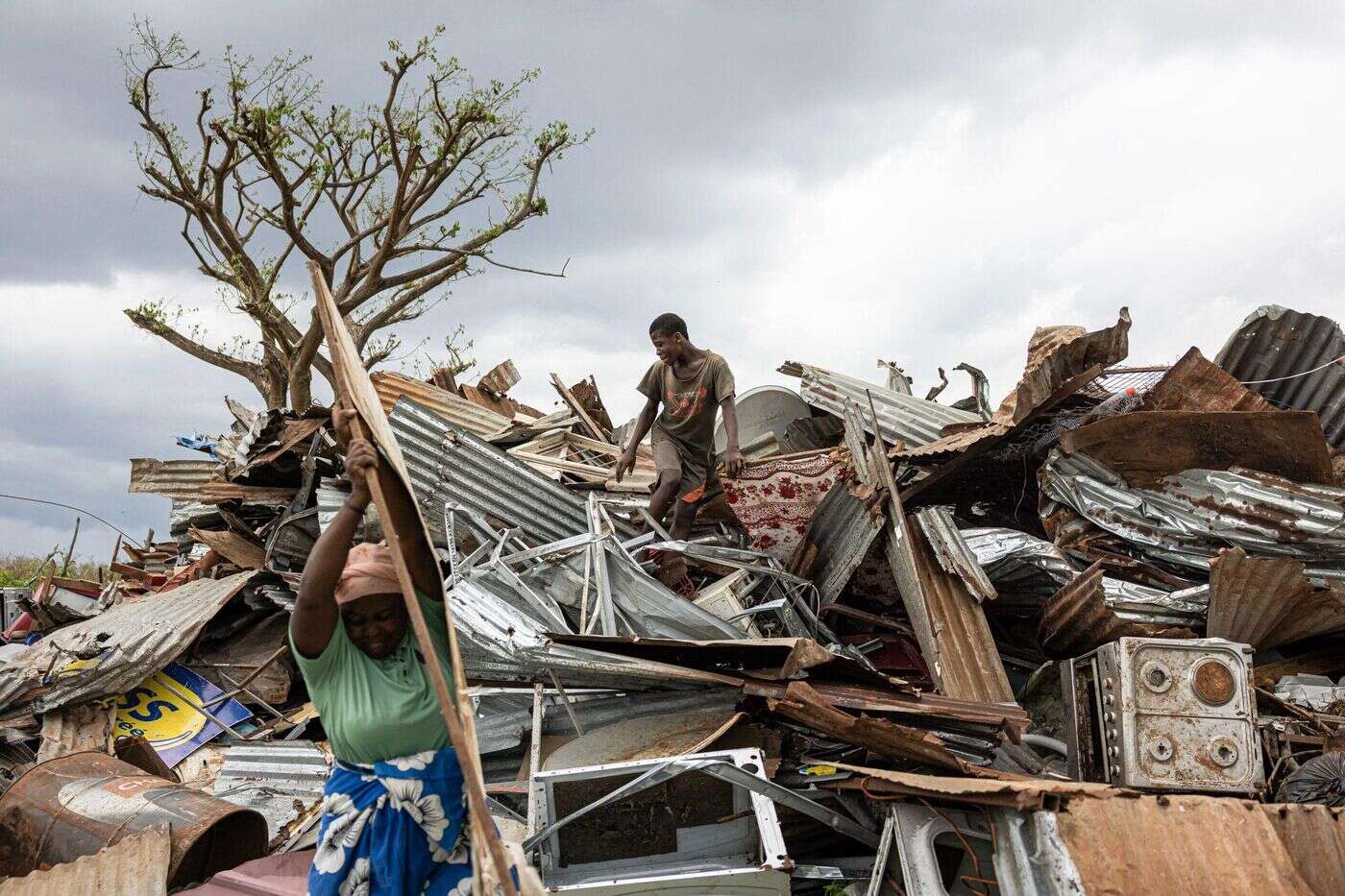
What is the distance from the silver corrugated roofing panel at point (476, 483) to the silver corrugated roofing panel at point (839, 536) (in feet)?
4.23

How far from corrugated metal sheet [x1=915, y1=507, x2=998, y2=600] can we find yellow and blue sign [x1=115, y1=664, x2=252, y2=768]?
15.4ft

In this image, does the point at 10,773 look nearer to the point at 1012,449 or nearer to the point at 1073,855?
the point at 1073,855

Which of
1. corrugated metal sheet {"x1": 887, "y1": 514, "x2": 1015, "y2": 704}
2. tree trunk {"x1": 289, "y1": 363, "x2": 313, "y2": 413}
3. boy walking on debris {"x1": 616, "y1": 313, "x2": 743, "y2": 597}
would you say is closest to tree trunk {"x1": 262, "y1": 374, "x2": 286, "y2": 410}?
tree trunk {"x1": 289, "y1": 363, "x2": 313, "y2": 413}

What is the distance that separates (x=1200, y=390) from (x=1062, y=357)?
2.15m

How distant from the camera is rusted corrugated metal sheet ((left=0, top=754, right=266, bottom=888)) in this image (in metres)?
4.92

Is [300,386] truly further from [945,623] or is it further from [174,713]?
[945,623]

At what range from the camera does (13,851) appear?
5.25 meters

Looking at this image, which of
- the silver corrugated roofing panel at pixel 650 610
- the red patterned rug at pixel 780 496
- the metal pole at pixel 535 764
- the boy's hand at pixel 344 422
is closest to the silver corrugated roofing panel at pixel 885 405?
the red patterned rug at pixel 780 496

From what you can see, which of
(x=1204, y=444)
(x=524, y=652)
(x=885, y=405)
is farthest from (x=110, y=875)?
(x=1204, y=444)

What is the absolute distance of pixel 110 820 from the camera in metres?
5.09

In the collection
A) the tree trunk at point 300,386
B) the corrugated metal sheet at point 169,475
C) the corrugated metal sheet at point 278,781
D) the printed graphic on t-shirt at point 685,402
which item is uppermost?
the tree trunk at point 300,386

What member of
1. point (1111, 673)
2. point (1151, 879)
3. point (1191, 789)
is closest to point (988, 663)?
point (1111, 673)

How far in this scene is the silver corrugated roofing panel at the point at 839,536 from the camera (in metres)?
6.61

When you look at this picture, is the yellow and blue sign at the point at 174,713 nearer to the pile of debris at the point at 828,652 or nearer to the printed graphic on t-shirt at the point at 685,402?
the pile of debris at the point at 828,652
